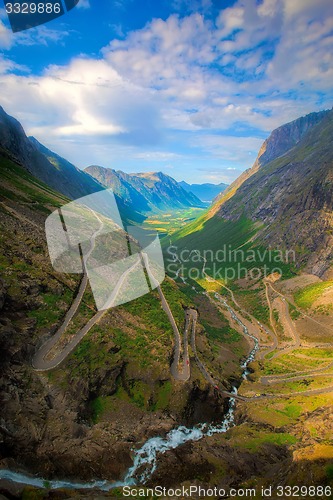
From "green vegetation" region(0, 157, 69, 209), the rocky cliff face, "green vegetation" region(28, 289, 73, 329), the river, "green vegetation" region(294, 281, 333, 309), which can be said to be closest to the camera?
the river

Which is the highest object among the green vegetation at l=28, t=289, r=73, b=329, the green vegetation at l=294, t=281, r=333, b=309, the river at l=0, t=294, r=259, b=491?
the green vegetation at l=28, t=289, r=73, b=329

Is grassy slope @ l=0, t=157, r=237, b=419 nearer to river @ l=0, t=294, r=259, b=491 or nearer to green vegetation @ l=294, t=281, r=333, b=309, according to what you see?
river @ l=0, t=294, r=259, b=491

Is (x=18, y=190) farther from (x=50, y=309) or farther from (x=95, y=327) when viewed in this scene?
(x=95, y=327)

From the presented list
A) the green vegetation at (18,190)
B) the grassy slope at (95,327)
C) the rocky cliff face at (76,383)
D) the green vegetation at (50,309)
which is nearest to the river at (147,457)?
the rocky cliff face at (76,383)

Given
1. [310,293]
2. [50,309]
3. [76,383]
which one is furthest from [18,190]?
[310,293]

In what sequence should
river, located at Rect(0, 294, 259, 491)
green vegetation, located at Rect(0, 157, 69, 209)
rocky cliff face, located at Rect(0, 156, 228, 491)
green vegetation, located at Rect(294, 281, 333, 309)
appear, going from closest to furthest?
1. river, located at Rect(0, 294, 259, 491)
2. rocky cliff face, located at Rect(0, 156, 228, 491)
3. green vegetation, located at Rect(0, 157, 69, 209)
4. green vegetation, located at Rect(294, 281, 333, 309)

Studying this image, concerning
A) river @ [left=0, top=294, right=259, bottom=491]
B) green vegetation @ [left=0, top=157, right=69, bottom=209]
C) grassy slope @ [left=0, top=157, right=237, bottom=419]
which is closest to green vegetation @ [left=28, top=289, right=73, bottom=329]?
grassy slope @ [left=0, top=157, right=237, bottom=419]

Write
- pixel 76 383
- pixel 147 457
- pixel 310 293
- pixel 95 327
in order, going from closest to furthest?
pixel 147 457 → pixel 76 383 → pixel 95 327 → pixel 310 293

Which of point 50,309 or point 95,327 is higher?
point 50,309

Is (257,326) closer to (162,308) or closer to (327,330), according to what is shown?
(327,330)
